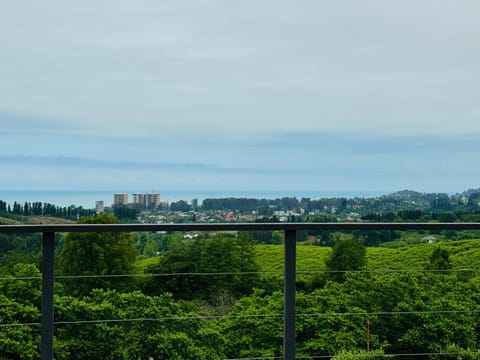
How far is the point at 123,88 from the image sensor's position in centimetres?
1513

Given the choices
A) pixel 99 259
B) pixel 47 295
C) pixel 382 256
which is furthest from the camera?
pixel 382 256

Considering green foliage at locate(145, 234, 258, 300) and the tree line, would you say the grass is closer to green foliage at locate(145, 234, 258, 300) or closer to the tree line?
green foliage at locate(145, 234, 258, 300)

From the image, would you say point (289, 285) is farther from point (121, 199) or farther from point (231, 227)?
point (121, 199)

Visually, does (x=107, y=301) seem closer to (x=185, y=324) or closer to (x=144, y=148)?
(x=185, y=324)

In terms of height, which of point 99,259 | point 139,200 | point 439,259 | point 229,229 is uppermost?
point 139,200

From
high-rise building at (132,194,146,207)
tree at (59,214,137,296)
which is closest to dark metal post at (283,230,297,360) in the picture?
tree at (59,214,137,296)

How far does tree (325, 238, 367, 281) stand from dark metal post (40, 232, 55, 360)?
201 centimetres

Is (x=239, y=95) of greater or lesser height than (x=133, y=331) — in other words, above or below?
above

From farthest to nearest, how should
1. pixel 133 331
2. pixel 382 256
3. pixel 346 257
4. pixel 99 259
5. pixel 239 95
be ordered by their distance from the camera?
1. pixel 239 95
2. pixel 382 256
3. pixel 99 259
4. pixel 346 257
5. pixel 133 331

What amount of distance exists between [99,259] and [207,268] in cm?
119

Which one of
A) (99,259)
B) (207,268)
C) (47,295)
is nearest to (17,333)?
(99,259)

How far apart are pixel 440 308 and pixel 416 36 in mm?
7818

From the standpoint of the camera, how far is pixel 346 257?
3.95 m

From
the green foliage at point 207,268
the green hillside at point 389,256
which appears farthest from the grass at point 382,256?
the green foliage at point 207,268
